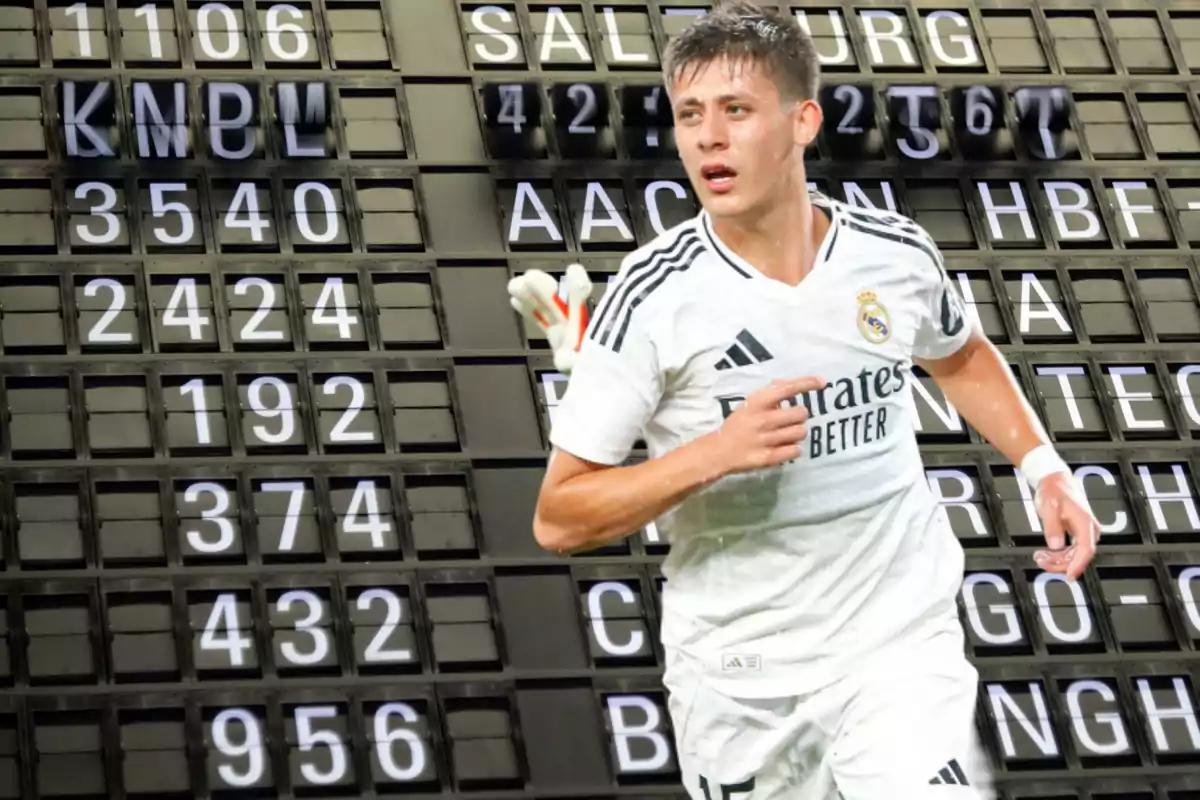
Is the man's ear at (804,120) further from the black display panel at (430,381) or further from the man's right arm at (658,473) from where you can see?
the black display panel at (430,381)

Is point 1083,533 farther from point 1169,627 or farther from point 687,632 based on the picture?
point 1169,627

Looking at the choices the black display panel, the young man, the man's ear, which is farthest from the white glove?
the black display panel

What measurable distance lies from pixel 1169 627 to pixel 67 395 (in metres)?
2.79

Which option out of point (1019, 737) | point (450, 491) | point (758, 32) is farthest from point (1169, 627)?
point (758, 32)

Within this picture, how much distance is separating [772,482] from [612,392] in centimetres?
28

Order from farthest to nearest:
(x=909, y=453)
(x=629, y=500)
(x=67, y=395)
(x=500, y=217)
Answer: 1. (x=500, y=217)
2. (x=67, y=395)
3. (x=909, y=453)
4. (x=629, y=500)

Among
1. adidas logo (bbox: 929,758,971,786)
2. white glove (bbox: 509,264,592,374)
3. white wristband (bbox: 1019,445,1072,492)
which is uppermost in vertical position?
white glove (bbox: 509,264,592,374)

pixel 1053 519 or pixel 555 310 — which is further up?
pixel 555 310

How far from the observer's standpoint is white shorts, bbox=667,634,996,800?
10.4 ft

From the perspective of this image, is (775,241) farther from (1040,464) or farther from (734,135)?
(1040,464)

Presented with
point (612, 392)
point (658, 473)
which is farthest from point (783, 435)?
point (612, 392)

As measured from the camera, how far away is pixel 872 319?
3336mm

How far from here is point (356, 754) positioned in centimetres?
504

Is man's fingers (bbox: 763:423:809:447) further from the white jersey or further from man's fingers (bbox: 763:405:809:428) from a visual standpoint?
the white jersey
